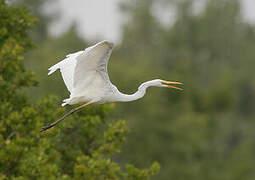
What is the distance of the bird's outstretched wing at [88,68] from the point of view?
802 cm

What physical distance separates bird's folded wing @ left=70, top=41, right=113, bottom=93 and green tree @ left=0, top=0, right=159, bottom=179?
1025mm

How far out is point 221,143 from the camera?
35531 mm

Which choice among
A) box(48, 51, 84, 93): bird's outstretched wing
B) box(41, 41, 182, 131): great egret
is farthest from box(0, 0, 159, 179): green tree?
box(48, 51, 84, 93): bird's outstretched wing

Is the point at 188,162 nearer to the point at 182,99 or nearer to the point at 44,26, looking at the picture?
A: the point at 182,99

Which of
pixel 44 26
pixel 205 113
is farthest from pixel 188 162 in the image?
pixel 44 26

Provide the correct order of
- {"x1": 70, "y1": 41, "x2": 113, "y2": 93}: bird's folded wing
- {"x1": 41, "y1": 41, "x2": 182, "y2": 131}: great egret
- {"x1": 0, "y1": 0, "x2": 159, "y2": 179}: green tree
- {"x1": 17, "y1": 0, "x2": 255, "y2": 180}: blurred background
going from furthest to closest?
1. {"x1": 17, "y1": 0, "x2": 255, "y2": 180}: blurred background
2. {"x1": 0, "y1": 0, "x2": 159, "y2": 179}: green tree
3. {"x1": 41, "y1": 41, "x2": 182, "y2": 131}: great egret
4. {"x1": 70, "y1": 41, "x2": 113, "y2": 93}: bird's folded wing

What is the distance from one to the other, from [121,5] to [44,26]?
7.45m

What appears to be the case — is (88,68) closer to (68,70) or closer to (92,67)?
(92,67)

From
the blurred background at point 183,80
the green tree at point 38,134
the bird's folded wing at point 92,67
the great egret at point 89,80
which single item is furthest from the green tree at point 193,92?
the bird's folded wing at point 92,67

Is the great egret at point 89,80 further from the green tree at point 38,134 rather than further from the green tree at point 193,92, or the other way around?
→ the green tree at point 193,92

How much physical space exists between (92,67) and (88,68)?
0.20 feet

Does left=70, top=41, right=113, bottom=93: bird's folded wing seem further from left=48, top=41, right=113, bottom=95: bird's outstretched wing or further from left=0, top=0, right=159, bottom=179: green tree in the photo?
left=0, top=0, right=159, bottom=179: green tree

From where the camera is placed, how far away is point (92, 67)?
8.60 meters

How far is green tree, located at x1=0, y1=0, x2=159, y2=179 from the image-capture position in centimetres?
922
